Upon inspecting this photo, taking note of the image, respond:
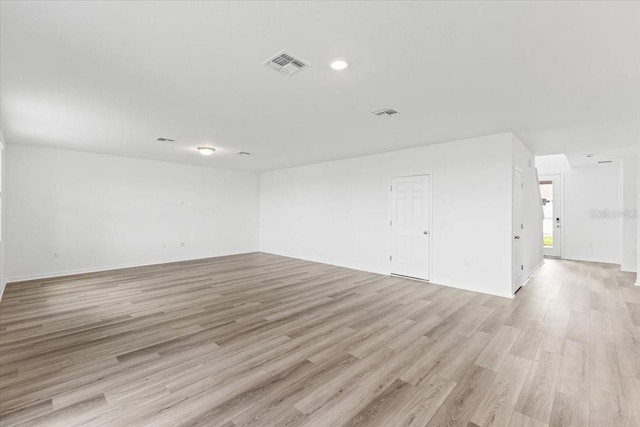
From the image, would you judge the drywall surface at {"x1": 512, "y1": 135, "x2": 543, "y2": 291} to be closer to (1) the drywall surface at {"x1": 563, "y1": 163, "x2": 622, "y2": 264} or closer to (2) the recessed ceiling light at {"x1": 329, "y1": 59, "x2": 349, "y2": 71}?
(1) the drywall surface at {"x1": 563, "y1": 163, "x2": 622, "y2": 264}

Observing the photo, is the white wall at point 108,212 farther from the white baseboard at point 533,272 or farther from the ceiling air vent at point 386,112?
the white baseboard at point 533,272

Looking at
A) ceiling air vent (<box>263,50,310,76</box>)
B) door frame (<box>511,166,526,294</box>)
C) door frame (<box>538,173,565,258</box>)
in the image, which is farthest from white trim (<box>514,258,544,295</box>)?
ceiling air vent (<box>263,50,310,76</box>)

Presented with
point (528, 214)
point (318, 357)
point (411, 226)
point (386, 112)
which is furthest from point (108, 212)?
point (528, 214)

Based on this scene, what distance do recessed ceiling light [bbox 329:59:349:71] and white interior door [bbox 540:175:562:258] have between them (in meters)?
8.77

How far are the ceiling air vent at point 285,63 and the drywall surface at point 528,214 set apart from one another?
13.3 ft

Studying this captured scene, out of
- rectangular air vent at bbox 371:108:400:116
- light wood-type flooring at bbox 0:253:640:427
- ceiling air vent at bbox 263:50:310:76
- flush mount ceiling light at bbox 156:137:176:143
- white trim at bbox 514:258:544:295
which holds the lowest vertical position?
light wood-type flooring at bbox 0:253:640:427

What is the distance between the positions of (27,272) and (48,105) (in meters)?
4.16

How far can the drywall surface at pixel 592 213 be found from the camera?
743cm

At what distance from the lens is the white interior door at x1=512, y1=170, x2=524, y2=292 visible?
469 cm

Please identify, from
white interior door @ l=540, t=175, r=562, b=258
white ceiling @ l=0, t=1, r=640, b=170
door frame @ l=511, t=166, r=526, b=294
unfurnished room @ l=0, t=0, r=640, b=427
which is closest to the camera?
white ceiling @ l=0, t=1, r=640, b=170

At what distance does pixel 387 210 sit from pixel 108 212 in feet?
21.3

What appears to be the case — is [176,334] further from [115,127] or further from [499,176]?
[499,176]

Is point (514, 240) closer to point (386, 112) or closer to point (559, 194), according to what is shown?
point (386, 112)

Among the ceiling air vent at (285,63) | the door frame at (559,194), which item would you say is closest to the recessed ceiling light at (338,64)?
the ceiling air vent at (285,63)
